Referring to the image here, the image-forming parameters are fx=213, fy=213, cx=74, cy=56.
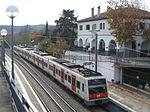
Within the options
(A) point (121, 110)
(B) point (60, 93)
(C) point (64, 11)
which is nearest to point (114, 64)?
(B) point (60, 93)

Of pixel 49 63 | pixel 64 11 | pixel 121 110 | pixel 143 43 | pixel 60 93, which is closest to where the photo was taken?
pixel 121 110

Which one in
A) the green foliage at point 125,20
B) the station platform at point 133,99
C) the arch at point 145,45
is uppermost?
the green foliage at point 125,20

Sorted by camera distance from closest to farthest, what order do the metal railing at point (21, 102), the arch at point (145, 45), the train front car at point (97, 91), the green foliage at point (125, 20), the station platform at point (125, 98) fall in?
the metal railing at point (21, 102) → the train front car at point (97, 91) → the station platform at point (125, 98) → the green foliage at point (125, 20) → the arch at point (145, 45)

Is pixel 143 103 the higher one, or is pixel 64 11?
pixel 64 11

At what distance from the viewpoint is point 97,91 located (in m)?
15.9

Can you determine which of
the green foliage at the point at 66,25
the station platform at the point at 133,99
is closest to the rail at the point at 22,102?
the station platform at the point at 133,99

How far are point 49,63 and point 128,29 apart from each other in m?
12.1

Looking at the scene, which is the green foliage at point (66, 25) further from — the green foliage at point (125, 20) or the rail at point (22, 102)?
the rail at point (22, 102)

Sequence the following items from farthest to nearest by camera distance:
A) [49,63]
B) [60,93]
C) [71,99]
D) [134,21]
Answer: [134,21] → [49,63] → [60,93] → [71,99]

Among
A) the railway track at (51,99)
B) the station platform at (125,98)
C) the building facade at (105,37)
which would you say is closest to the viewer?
the railway track at (51,99)

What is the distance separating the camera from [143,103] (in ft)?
61.2

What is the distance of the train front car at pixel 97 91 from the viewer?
15477mm

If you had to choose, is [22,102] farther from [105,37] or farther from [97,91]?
[105,37]

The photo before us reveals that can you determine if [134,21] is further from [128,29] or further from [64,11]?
[64,11]
